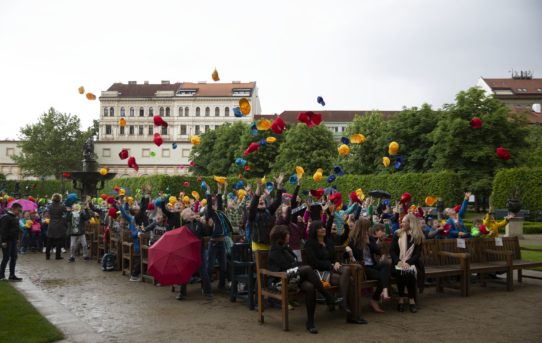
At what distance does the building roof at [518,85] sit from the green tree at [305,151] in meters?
48.8

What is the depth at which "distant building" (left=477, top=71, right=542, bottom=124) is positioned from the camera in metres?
90.7

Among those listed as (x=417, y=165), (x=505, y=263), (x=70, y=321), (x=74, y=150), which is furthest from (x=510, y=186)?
(x=74, y=150)

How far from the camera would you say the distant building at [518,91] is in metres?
90.7

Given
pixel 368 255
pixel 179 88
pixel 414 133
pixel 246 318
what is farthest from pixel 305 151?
pixel 179 88

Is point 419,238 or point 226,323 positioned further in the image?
point 419,238

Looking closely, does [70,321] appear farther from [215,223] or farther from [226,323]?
[215,223]

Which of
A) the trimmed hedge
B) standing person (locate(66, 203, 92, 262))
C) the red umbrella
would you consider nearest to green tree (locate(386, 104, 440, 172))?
the trimmed hedge

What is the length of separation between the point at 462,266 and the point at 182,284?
5815 mm

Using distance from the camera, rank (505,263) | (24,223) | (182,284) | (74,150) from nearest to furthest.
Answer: (182,284)
(505,263)
(24,223)
(74,150)

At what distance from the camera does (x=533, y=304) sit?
9617mm

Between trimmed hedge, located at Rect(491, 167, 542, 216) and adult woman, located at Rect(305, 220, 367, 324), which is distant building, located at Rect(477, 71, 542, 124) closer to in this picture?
trimmed hedge, located at Rect(491, 167, 542, 216)

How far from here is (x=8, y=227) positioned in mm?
12469

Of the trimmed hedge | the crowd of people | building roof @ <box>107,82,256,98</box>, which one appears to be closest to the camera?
the crowd of people

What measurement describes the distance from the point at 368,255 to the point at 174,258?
367cm
